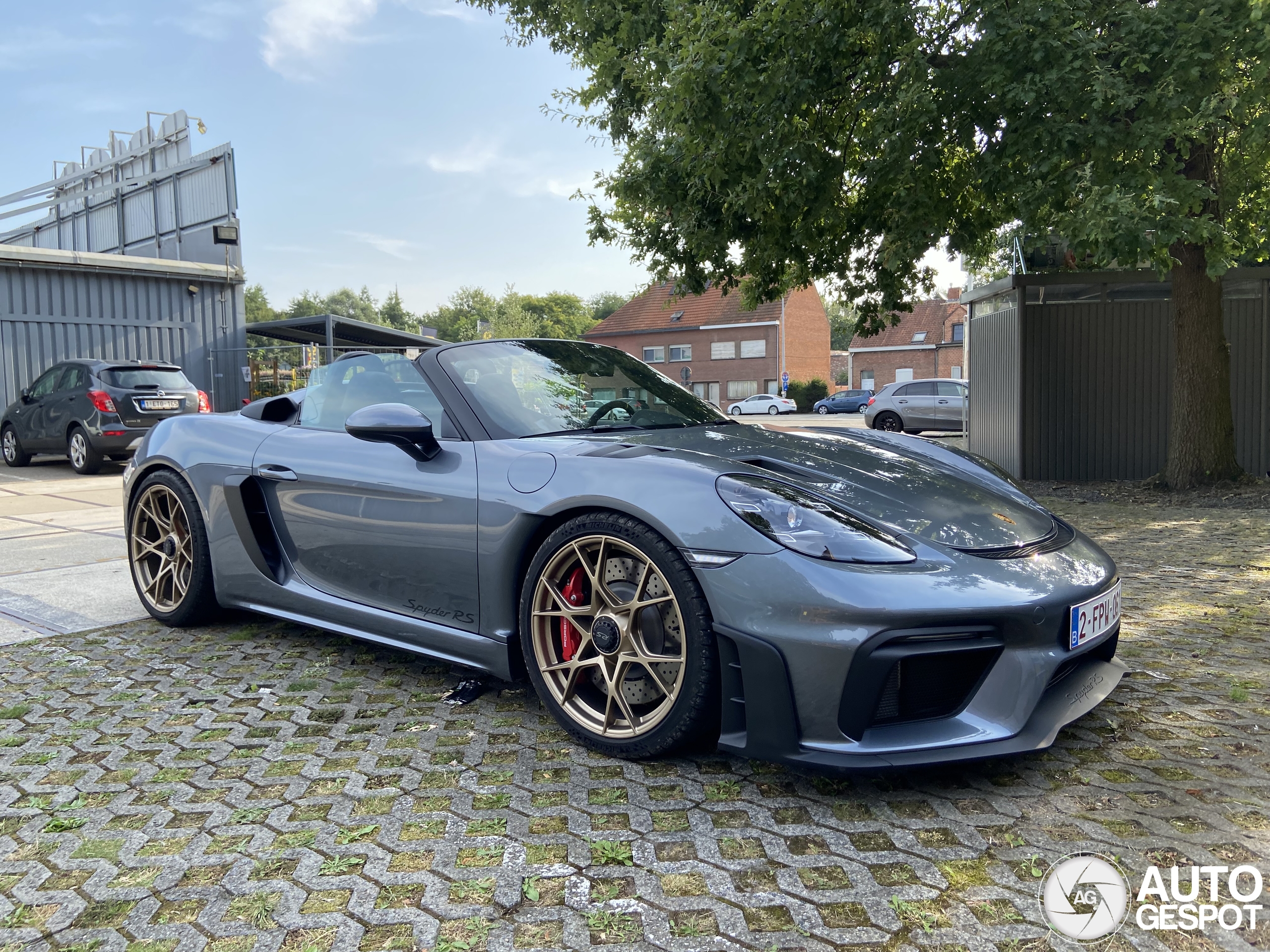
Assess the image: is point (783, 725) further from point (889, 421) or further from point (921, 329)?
point (921, 329)

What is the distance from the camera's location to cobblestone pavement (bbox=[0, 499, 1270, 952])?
190 cm

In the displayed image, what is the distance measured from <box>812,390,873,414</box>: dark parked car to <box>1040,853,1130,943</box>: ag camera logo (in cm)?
4513

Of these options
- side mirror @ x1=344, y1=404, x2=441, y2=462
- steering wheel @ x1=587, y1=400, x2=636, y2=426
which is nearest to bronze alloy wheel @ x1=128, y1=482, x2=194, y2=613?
side mirror @ x1=344, y1=404, x2=441, y2=462

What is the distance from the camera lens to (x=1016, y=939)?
71.5 inches

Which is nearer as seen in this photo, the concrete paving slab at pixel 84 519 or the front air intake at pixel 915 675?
the front air intake at pixel 915 675

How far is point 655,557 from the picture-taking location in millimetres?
2555

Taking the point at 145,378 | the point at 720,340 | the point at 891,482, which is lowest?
the point at 891,482

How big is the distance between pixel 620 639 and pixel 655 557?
29 centimetres

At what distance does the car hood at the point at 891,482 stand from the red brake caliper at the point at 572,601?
0.52 meters

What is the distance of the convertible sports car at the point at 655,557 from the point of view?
7.59ft

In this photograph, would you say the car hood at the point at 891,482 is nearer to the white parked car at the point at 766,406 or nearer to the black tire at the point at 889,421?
the black tire at the point at 889,421

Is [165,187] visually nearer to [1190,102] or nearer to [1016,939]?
[1190,102]

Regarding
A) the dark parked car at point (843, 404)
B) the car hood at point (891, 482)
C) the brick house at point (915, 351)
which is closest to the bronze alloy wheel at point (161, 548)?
the car hood at point (891, 482)

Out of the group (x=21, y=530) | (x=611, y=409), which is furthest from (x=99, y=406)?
(x=611, y=409)
